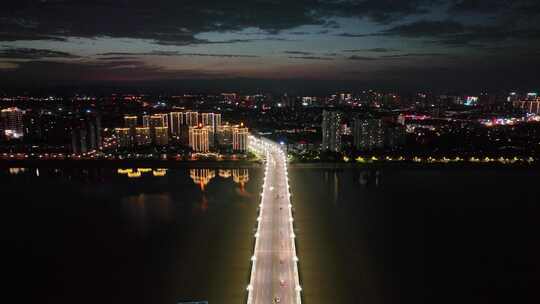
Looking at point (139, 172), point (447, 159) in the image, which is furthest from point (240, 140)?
point (447, 159)

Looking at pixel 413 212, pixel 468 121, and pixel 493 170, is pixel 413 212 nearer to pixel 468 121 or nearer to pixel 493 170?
pixel 493 170

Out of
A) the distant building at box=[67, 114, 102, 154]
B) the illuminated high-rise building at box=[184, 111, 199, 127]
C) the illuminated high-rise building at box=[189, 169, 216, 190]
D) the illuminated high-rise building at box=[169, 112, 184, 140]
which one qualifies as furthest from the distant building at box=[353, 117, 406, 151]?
the distant building at box=[67, 114, 102, 154]

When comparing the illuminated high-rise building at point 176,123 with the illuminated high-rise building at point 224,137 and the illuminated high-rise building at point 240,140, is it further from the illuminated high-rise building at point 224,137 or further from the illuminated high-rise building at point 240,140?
the illuminated high-rise building at point 240,140

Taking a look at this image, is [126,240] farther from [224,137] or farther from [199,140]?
[224,137]

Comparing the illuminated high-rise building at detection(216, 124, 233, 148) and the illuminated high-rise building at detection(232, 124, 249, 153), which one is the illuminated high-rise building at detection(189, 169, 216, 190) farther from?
the illuminated high-rise building at detection(216, 124, 233, 148)

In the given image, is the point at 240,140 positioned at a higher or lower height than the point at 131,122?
lower
